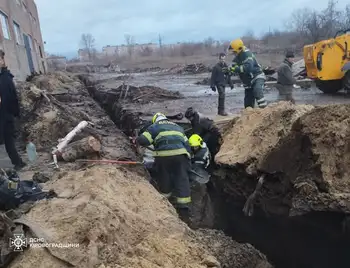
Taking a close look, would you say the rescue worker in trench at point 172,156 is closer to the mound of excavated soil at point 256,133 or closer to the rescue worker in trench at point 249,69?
the mound of excavated soil at point 256,133

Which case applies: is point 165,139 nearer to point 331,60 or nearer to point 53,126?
point 53,126

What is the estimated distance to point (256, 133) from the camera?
5.72 meters

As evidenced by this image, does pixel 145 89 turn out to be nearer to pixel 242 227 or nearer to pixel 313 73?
pixel 313 73

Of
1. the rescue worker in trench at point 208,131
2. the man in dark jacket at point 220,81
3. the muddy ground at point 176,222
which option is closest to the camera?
the muddy ground at point 176,222

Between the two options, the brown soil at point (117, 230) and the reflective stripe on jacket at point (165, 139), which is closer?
the brown soil at point (117, 230)

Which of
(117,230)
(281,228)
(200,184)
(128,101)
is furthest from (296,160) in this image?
(128,101)

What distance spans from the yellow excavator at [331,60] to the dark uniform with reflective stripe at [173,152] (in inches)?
323

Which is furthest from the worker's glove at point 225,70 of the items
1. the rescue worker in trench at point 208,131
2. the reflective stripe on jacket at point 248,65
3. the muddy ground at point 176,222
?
the muddy ground at point 176,222

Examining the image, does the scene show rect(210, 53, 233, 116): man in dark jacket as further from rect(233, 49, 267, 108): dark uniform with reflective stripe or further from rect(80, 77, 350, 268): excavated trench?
rect(80, 77, 350, 268): excavated trench

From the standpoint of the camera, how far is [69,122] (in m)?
8.59

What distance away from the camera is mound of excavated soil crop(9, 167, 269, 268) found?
2.82 meters

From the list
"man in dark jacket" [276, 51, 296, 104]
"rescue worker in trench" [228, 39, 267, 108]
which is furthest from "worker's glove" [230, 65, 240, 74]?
"man in dark jacket" [276, 51, 296, 104]

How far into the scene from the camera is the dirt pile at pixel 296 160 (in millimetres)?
4305

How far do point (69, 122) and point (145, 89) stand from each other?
6736 mm
